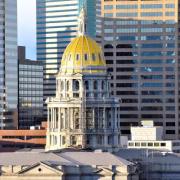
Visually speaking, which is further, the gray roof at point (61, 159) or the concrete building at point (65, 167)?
the gray roof at point (61, 159)

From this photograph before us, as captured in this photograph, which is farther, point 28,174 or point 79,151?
point 79,151

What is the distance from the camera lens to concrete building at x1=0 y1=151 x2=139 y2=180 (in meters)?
175

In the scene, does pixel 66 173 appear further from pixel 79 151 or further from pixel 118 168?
pixel 79 151

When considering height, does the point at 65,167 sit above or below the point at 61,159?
below

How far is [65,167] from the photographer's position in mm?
177000

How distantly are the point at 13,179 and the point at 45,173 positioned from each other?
417 centimetres

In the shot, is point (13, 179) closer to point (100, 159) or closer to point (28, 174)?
point (28, 174)

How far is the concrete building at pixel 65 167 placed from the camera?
175 meters

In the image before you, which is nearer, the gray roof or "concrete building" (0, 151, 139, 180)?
"concrete building" (0, 151, 139, 180)

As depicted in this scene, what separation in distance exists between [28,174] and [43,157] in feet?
22.4

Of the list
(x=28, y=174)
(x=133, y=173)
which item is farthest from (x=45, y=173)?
(x=133, y=173)

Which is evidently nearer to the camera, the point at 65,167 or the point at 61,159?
the point at 65,167

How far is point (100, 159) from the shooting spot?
602 ft

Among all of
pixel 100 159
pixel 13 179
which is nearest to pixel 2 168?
pixel 13 179
